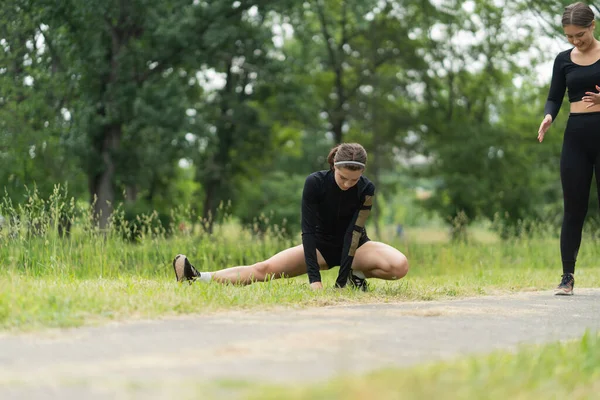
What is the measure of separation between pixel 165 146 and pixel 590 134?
46.3 ft

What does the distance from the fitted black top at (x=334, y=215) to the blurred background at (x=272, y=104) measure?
8.50 metres

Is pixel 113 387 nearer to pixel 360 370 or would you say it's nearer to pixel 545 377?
pixel 360 370

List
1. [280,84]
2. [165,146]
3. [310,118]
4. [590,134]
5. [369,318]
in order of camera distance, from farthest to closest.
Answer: [310,118], [280,84], [165,146], [590,134], [369,318]

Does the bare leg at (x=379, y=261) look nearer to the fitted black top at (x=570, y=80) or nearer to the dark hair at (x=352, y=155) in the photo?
the dark hair at (x=352, y=155)

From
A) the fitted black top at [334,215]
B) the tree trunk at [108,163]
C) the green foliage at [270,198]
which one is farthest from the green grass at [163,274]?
the green foliage at [270,198]

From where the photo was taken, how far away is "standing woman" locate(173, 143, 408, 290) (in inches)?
236

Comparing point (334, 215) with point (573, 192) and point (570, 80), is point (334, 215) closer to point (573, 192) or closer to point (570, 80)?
point (573, 192)

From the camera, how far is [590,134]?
241 inches

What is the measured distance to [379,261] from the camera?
6.21m

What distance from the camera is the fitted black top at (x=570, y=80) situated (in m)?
6.08

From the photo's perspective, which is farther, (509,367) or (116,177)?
(116,177)

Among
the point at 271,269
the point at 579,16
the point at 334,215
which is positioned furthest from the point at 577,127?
the point at 271,269

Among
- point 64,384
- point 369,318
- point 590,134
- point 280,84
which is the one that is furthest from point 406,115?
point 64,384

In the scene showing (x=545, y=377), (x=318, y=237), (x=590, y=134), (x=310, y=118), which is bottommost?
(x=545, y=377)
